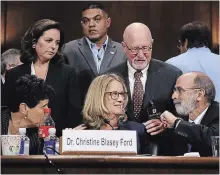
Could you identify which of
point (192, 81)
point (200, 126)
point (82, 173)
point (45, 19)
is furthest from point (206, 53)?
point (82, 173)

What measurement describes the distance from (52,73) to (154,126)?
835mm

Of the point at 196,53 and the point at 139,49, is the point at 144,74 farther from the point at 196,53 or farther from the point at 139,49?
the point at 196,53

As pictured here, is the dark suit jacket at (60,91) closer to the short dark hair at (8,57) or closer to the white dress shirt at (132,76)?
the short dark hair at (8,57)

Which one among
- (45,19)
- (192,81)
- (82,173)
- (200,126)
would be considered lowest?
(82,173)

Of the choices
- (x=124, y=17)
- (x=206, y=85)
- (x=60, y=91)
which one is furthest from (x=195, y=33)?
(x=60, y=91)

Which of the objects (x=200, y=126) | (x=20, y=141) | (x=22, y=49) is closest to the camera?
(x=20, y=141)

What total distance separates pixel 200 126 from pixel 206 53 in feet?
2.03

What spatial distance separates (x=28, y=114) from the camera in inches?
165

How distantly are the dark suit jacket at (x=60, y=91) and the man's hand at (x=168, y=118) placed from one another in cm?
60

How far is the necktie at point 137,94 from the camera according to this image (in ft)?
13.9

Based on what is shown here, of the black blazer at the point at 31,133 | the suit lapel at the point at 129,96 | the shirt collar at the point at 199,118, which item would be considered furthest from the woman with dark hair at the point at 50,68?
the shirt collar at the point at 199,118

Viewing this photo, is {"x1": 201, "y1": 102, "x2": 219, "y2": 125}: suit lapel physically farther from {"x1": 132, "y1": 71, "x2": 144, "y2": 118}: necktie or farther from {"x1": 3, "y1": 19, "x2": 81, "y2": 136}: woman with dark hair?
{"x1": 3, "y1": 19, "x2": 81, "y2": 136}: woman with dark hair

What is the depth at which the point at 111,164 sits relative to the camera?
3.38 metres

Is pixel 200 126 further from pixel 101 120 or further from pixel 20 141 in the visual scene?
pixel 20 141
